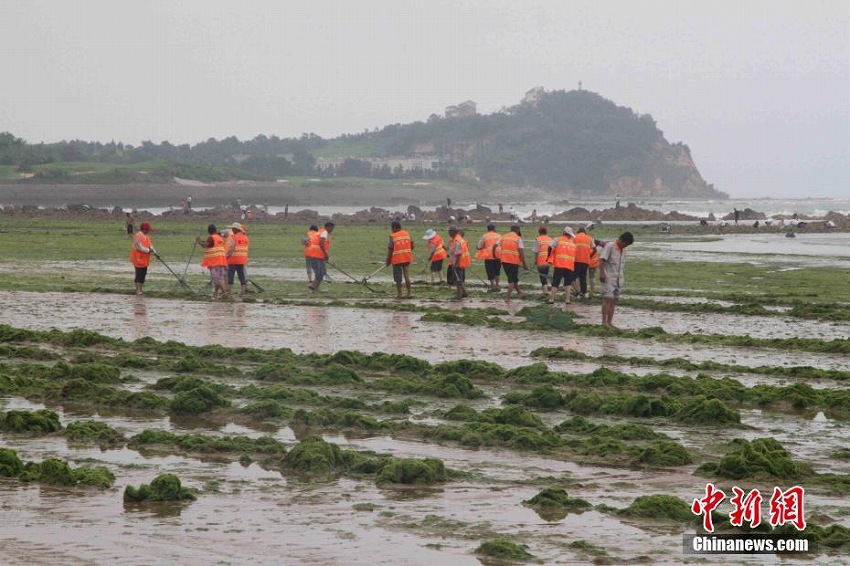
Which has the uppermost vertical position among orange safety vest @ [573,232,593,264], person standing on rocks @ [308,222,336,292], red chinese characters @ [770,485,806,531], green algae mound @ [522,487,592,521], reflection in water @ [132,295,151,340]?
orange safety vest @ [573,232,593,264]

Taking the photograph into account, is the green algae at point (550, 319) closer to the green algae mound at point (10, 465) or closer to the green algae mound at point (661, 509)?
the green algae mound at point (661, 509)

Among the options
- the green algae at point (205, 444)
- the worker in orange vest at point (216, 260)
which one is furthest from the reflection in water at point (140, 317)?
the green algae at point (205, 444)

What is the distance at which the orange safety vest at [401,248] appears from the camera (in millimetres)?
27312

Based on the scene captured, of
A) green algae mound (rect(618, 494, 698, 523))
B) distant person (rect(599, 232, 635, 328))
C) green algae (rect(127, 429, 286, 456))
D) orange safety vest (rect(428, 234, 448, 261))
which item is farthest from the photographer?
orange safety vest (rect(428, 234, 448, 261))

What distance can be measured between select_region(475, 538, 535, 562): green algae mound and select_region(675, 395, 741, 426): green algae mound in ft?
17.2

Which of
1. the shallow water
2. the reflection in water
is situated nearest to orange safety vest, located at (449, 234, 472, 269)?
the reflection in water

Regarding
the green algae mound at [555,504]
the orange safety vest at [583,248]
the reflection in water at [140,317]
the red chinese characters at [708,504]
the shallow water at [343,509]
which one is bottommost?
the reflection in water at [140,317]

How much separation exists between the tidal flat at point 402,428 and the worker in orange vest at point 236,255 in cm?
220

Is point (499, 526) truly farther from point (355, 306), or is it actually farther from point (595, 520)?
point (355, 306)

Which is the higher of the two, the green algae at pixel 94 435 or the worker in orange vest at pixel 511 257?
the worker in orange vest at pixel 511 257

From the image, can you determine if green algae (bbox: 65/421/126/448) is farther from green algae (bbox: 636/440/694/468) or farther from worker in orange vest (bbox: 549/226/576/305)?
worker in orange vest (bbox: 549/226/576/305)

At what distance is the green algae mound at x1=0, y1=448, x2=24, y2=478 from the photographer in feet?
33.2

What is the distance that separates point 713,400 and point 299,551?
20.6 feet

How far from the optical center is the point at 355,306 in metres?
25.3
